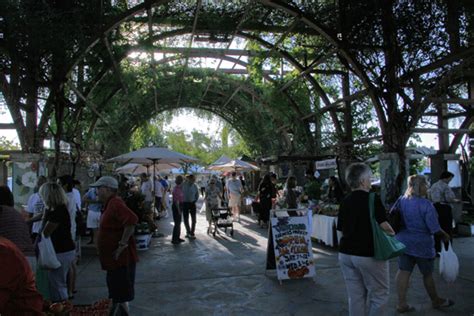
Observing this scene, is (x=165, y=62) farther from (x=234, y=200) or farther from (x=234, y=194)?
(x=234, y=200)

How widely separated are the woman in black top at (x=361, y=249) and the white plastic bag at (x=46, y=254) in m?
2.84

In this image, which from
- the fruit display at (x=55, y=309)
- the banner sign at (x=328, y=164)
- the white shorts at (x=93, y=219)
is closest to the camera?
the fruit display at (x=55, y=309)

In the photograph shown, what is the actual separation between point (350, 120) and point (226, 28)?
5.13m

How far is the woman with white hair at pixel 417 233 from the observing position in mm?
4281

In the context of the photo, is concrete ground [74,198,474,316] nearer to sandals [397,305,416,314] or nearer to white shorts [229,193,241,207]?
sandals [397,305,416,314]

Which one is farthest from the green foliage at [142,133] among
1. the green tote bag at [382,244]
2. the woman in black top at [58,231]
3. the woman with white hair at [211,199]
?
the green tote bag at [382,244]

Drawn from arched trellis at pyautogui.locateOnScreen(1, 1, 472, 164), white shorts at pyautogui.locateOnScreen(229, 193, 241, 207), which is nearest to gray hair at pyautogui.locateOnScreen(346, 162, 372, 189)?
arched trellis at pyautogui.locateOnScreen(1, 1, 472, 164)

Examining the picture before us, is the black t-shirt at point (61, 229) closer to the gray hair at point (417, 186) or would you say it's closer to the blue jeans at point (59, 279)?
the blue jeans at point (59, 279)

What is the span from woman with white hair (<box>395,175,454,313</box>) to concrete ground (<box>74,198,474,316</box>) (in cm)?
39

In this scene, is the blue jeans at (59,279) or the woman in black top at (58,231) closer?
the woman in black top at (58,231)

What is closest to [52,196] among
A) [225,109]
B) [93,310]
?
[93,310]

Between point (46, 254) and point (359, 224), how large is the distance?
120 inches

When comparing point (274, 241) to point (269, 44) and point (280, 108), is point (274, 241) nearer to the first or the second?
point (269, 44)

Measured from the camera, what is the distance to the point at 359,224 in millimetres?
3336
